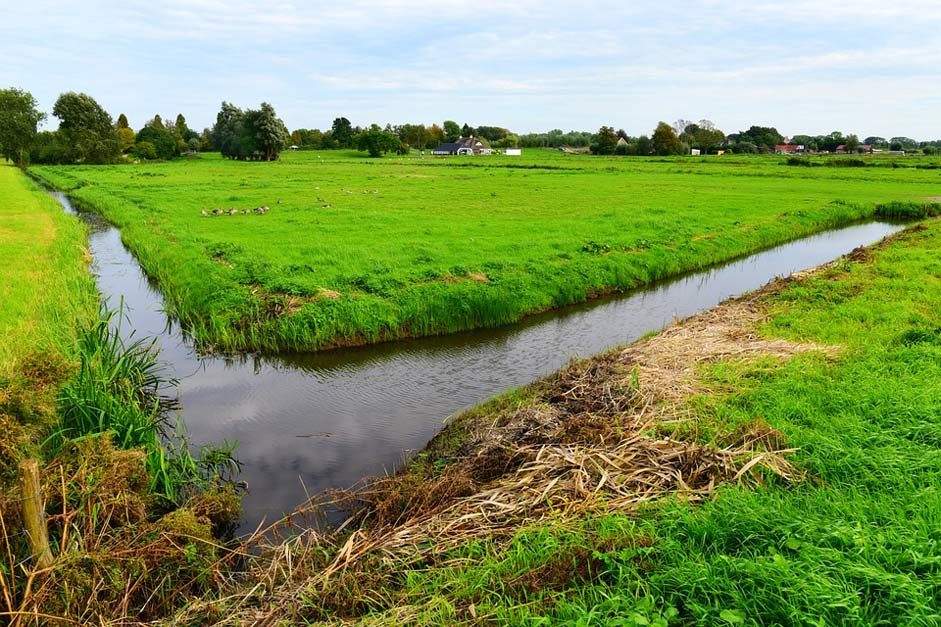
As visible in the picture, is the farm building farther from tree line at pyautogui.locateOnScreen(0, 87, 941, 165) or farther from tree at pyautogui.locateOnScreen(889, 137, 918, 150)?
tree at pyautogui.locateOnScreen(889, 137, 918, 150)

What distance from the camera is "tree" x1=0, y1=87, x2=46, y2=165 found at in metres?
80.9

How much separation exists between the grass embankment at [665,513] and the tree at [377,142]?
102 metres

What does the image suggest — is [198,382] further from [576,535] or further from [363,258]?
[576,535]

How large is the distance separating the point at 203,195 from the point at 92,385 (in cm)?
3192

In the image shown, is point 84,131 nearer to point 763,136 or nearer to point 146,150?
point 146,150

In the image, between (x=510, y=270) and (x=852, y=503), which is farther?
(x=510, y=270)

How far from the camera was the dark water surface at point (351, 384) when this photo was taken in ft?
27.1

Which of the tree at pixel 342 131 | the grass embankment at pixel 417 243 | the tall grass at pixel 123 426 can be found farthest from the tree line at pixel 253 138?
the tall grass at pixel 123 426

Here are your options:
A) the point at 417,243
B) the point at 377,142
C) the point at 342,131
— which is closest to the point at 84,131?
the point at 377,142

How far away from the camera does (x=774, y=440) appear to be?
19.8ft

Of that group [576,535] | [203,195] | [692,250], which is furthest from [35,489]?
[203,195]

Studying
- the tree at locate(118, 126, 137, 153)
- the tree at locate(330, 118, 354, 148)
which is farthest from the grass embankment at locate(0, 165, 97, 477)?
the tree at locate(330, 118, 354, 148)

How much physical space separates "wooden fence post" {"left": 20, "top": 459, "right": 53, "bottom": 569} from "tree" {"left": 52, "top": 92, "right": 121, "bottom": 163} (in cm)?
9514

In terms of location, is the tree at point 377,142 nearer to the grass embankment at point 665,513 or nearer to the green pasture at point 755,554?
the grass embankment at point 665,513
